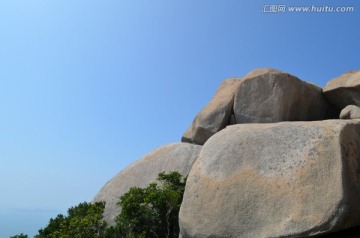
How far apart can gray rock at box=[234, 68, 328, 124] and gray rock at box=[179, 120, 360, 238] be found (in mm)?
3599

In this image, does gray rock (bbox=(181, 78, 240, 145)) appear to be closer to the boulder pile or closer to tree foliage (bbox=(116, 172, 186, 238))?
tree foliage (bbox=(116, 172, 186, 238))

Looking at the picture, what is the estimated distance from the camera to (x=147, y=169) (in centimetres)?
1558

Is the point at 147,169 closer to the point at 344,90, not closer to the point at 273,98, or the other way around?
the point at 273,98

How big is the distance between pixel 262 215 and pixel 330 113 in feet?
26.4

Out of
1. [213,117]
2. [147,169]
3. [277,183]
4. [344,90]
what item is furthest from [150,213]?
[344,90]

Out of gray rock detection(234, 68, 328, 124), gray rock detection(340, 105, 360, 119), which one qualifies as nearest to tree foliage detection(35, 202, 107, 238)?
gray rock detection(234, 68, 328, 124)

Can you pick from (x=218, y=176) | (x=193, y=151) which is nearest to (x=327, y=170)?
(x=218, y=176)

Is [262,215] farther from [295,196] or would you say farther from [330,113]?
[330,113]

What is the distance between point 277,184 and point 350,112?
612 cm

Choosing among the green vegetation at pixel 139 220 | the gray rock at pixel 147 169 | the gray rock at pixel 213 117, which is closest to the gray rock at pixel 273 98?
the gray rock at pixel 213 117

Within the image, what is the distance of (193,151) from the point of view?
50.0 ft

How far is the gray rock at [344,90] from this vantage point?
50.8 ft

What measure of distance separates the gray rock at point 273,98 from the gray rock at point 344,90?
0.68 m

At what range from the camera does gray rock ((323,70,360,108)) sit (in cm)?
1548
